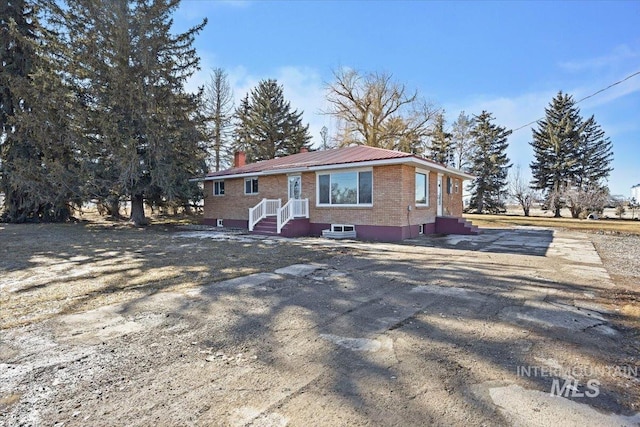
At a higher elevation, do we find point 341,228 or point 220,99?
point 220,99

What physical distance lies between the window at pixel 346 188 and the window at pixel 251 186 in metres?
4.24

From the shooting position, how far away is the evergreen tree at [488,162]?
3788 cm

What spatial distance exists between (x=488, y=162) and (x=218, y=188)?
31.7 meters

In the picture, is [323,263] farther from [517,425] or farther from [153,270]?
[517,425]

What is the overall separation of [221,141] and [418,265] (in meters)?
27.2

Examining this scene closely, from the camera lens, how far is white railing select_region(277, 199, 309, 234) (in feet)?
44.1

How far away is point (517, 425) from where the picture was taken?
1.98 m

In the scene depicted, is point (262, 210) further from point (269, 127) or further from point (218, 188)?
point (269, 127)

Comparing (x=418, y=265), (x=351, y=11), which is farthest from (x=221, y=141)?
(x=418, y=265)

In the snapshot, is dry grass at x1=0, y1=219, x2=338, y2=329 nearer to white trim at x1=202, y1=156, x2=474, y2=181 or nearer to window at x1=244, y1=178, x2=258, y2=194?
white trim at x1=202, y1=156, x2=474, y2=181

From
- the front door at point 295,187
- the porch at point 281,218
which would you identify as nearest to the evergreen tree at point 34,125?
the porch at point 281,218

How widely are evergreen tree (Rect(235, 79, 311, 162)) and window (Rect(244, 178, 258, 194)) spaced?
16233 millimetres

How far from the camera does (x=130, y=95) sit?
15211 mm

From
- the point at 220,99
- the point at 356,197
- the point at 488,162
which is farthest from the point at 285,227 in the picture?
the point at 488,162
